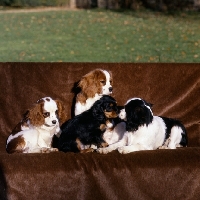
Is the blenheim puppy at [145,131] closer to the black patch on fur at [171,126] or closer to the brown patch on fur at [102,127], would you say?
the black patch on fur at [171,126]

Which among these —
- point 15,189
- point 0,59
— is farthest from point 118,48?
point 15,189

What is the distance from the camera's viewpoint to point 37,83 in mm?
6504

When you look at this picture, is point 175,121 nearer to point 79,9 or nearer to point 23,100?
point 23,100

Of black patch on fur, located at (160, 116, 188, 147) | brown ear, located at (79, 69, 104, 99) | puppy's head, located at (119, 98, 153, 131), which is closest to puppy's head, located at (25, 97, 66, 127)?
brown ear, located at (79, 69, 104, 99)

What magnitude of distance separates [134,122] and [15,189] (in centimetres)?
147

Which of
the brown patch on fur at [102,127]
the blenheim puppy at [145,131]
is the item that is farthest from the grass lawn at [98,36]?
the brown patch on fur at [102,127]

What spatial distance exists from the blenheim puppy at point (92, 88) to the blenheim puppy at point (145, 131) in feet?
2.63

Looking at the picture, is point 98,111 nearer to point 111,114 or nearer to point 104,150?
point 111,114

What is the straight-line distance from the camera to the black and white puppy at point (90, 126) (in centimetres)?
564

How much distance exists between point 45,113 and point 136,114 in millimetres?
1081

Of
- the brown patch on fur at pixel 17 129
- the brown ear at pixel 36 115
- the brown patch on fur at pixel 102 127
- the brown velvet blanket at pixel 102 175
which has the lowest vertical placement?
the brown velvet blanket at pixel 102 175

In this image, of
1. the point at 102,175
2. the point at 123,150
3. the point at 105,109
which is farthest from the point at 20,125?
the point at 102,175

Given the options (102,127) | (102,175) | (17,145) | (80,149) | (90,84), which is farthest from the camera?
(90,84)

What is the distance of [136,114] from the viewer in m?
5.44
